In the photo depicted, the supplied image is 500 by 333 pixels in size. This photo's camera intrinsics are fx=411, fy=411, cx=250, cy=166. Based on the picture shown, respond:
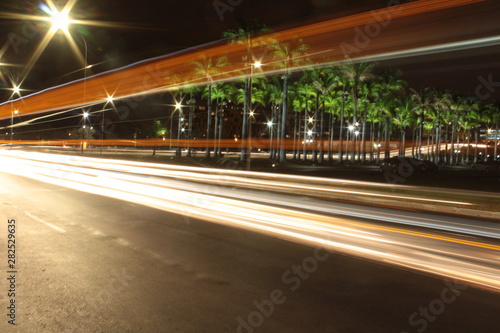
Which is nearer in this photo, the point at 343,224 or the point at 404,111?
the point at 343,224

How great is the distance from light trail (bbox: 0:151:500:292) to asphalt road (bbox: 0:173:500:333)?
396mm

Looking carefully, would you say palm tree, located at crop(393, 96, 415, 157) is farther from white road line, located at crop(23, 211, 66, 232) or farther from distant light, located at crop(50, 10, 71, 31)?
white road line, located at crop(23, 211, 66, 232)

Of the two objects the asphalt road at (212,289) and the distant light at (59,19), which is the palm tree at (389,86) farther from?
the asphalt road at (212,289)

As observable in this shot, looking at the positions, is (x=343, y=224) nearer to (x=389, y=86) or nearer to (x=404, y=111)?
(x=389, y=86)

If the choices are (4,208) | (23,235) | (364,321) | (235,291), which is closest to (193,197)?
(4,208)

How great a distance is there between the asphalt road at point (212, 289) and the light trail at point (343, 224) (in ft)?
1.30

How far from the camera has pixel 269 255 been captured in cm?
698

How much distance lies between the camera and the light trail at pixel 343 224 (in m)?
6.28

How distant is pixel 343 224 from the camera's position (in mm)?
8789

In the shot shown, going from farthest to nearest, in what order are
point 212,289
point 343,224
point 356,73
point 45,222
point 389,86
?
point 389,86 → point 356,73 → point 45,222 → point 343,224 → point 212,289

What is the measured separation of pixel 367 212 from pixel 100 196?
8749mm

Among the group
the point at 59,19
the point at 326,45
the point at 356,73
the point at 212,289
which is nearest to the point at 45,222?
the point at 212,289

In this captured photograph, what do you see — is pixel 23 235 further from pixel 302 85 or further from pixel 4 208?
pixel 302 85

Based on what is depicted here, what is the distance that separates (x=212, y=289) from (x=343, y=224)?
4369 mm
